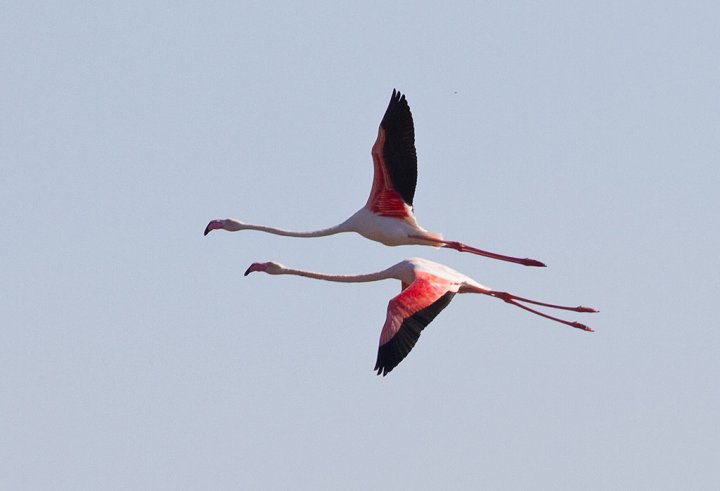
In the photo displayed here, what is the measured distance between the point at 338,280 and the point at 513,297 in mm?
2401

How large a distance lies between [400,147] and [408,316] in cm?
379

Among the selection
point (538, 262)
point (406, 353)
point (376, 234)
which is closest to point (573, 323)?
point (538, 262)

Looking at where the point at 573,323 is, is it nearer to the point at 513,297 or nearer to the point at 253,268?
the point at 513,297

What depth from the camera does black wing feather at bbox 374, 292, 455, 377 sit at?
94.4 ft

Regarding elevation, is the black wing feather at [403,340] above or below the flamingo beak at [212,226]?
below

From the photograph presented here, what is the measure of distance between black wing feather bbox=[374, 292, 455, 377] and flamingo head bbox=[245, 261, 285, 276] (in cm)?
335

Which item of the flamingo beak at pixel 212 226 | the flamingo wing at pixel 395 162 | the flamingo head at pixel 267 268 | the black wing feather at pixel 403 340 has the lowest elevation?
the black wing feather at pixel 403 340

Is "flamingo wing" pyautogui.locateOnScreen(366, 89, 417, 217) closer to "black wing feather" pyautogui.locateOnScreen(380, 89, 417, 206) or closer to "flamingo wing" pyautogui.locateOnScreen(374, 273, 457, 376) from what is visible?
"black wing feather" pyautogui.locateOnScreen(380, 89, 417, 206)

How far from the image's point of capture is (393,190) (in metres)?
32.8

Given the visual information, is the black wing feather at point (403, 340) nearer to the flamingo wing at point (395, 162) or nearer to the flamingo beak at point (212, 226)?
the flamingo wing at point (395, 162)

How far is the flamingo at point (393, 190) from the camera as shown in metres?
32.5

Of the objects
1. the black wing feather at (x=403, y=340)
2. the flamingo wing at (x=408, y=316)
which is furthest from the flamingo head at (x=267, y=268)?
the black wing feather at (x=403, y=340)

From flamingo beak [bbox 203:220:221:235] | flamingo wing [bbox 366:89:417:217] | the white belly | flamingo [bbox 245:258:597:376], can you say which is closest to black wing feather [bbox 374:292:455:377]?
flamingo [bbox 245:258:597:376]

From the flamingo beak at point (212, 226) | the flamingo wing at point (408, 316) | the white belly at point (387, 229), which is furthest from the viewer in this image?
the flamingo beak at point (212, 226)
